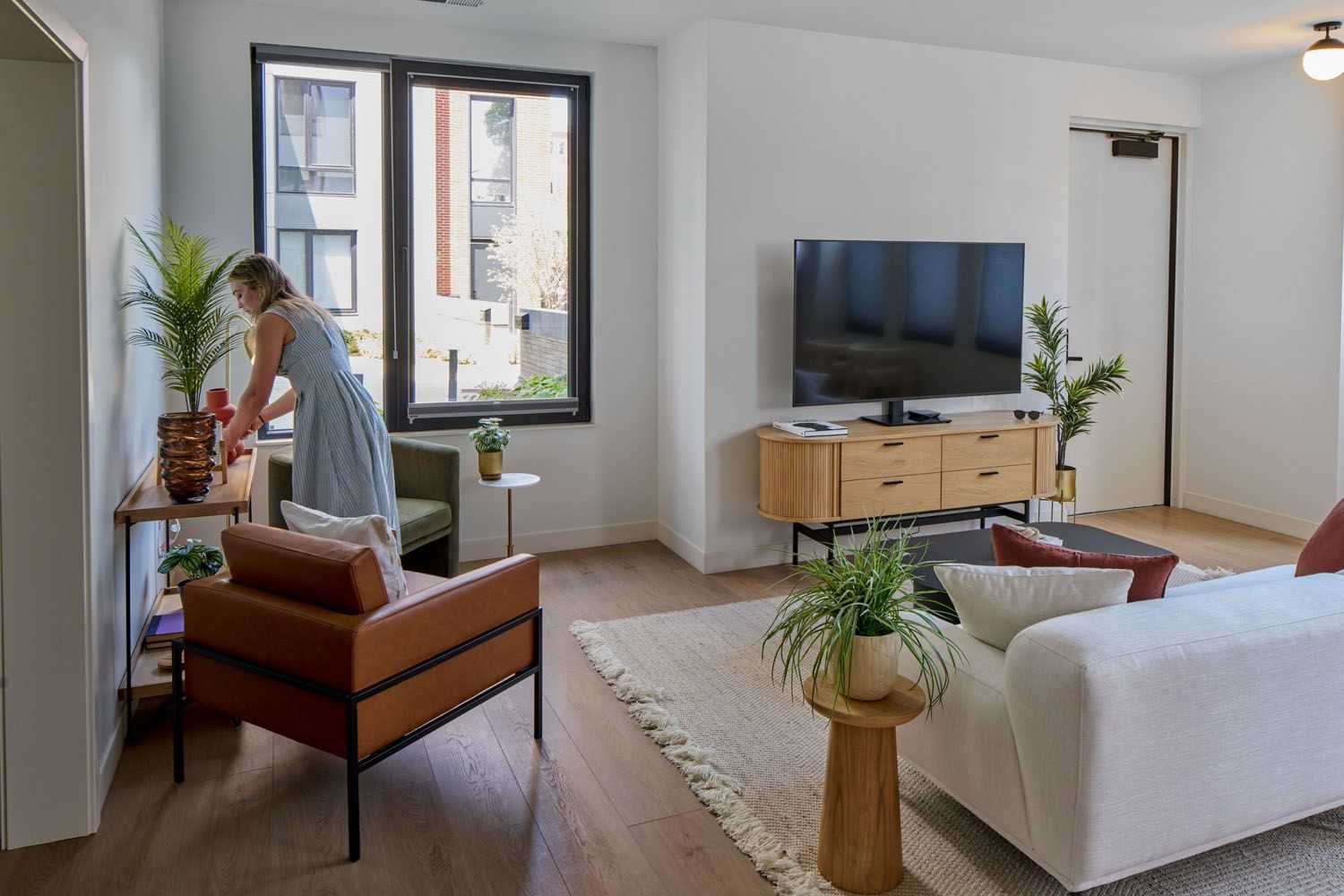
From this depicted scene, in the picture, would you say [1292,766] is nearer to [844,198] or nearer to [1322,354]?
[844,198]

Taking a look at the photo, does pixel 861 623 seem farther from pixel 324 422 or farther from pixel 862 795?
pixel 324 422

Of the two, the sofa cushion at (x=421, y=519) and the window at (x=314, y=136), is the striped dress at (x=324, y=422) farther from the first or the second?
the window at (x=314, y=136)

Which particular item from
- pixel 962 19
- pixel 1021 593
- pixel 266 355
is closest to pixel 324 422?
pixel 266 355

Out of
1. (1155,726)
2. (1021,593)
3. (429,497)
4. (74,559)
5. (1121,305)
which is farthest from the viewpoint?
(1121,305)

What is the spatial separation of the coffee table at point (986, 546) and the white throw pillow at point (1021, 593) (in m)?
1.05

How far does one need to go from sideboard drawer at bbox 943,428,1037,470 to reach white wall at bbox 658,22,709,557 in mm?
1215

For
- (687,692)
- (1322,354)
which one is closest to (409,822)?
(687,692)

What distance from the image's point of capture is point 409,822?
248cm

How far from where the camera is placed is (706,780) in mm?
2684

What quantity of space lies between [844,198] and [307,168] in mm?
2544

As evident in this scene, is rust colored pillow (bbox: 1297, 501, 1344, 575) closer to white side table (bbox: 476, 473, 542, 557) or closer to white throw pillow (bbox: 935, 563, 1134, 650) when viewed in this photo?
white throw pillow (bbox: 935, 563, 1134, 650)

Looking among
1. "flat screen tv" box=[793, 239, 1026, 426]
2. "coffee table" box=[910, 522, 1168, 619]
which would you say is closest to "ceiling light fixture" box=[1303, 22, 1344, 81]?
"flat screen tv" box=[793, 239, 1026, 426]

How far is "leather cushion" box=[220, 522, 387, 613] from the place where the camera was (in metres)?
2.33

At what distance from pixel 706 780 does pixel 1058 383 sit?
3.70m
